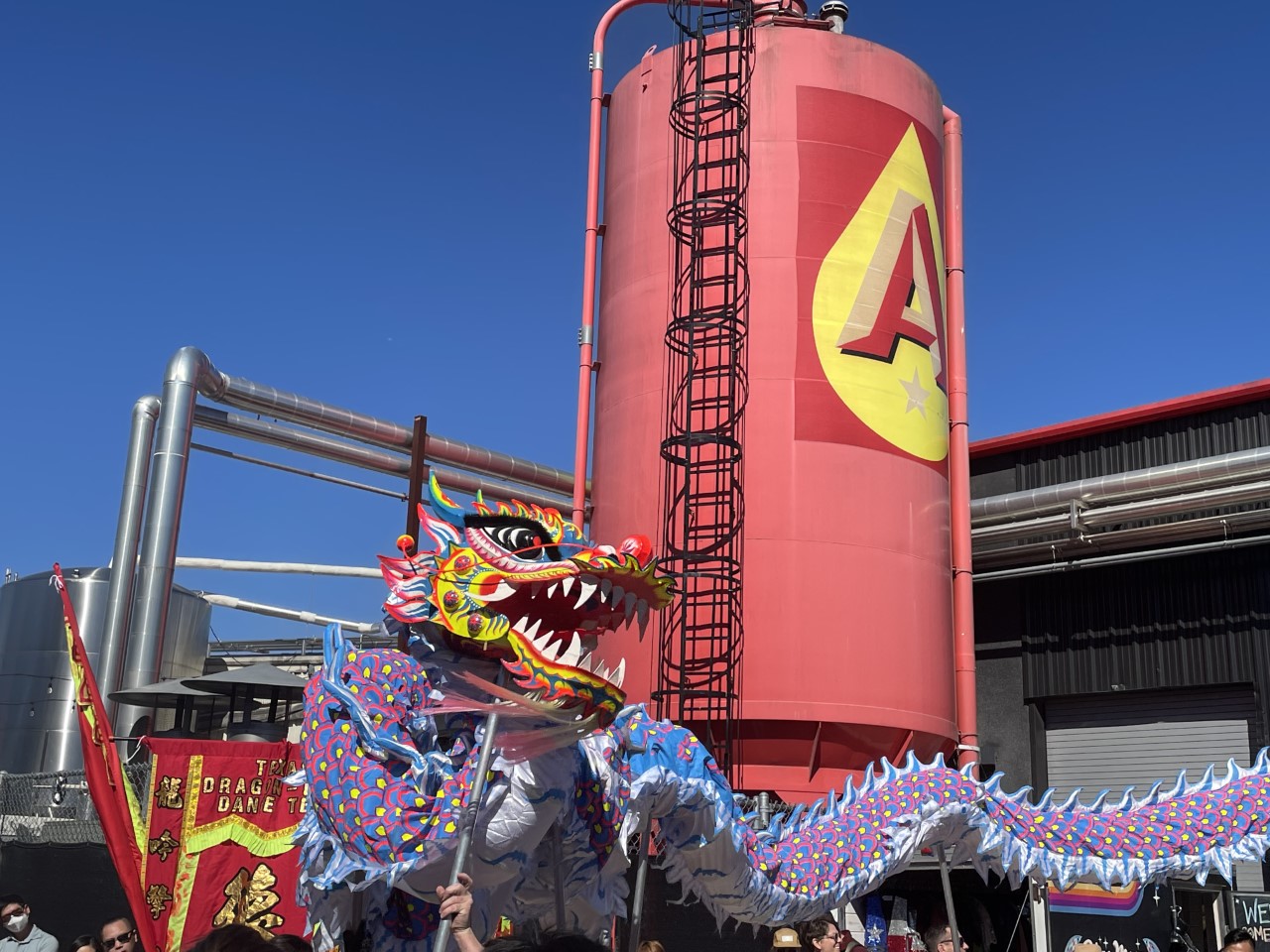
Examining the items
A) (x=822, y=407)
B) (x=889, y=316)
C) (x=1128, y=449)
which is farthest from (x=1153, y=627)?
(x=822, y=407)

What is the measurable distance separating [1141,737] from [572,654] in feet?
51.4

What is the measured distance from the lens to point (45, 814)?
1282cm

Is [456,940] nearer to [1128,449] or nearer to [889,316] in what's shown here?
[889,316]

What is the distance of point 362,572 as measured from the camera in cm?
2756

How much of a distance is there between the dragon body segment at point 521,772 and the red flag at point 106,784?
1.94 meters

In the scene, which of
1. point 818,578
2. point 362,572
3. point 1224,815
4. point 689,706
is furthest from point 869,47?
point 362,572

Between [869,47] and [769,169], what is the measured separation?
2167 mm

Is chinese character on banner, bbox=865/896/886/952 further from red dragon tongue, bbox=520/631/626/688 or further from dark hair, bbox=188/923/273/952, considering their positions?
dark hair, bbox=188/923/273/952

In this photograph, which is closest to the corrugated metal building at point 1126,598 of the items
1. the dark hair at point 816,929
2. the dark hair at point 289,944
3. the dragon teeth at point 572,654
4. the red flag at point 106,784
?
the dark hair at point 816,929

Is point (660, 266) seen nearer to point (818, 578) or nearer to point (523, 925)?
point (818, 578)

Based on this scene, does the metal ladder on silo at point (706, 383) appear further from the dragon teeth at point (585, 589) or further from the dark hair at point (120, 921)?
the dragon teeth at point (585, 589)

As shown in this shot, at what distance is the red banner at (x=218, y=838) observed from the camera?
9.58m

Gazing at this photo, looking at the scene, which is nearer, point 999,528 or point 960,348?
point 960,348

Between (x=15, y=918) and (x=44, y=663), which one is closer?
(x=15, y=918)
